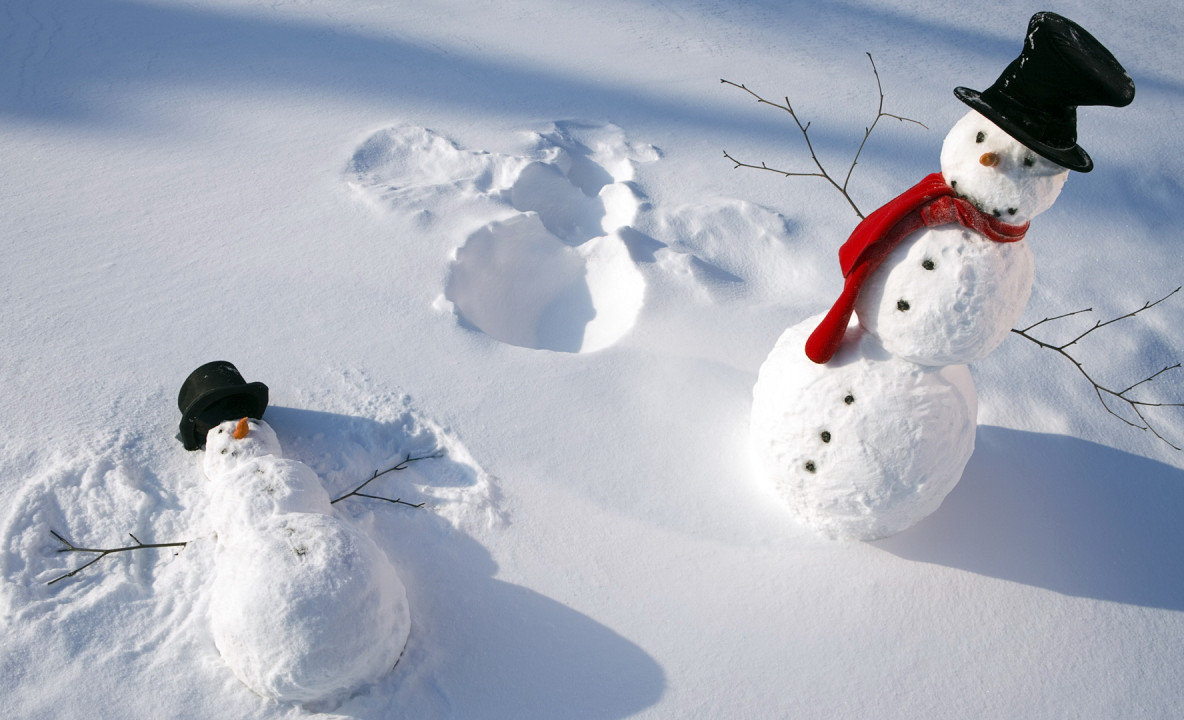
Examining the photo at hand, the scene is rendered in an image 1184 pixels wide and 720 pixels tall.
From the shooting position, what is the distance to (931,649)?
6.68 feet

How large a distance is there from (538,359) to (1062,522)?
4.85 feet

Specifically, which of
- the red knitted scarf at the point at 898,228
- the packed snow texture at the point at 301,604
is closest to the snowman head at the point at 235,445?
the packed snow texture at the point at 301,604

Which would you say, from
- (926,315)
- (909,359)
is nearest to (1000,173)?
(926,315)

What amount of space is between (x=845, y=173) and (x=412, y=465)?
6.80ft

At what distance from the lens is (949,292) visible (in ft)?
5.84

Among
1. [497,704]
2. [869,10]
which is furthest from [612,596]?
[869,10]

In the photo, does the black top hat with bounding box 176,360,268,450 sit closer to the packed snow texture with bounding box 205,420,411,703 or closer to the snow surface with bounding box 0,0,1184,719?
the snow surface with bounding box 0,0,1184,719

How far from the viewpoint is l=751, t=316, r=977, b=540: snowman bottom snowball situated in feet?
6.40

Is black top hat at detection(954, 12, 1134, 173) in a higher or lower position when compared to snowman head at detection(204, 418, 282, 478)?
higher

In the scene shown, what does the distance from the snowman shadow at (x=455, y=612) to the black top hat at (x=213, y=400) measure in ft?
0.40

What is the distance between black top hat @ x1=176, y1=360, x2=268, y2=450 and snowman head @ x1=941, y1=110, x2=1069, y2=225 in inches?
67.5

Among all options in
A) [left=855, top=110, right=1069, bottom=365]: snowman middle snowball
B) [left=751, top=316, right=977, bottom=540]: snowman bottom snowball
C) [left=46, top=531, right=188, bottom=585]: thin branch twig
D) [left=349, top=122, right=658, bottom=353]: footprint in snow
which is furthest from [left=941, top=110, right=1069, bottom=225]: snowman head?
[left=46, top=531, right=188, bottom=585]: thin branch twig

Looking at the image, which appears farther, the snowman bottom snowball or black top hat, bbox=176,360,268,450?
black top hat, bbox=176,360,268,450

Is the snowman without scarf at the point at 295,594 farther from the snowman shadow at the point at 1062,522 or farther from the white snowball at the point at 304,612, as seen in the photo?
the snowman shadow at the point at 1062,522
